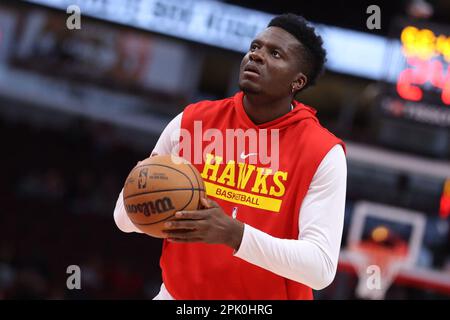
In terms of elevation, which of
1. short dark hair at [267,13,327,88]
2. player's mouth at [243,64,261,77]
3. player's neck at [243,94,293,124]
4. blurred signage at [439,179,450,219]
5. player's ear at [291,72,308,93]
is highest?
short dark hair at [267,13,327,88]

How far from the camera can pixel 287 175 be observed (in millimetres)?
3111

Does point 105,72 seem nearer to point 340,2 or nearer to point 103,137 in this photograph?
point 103,137

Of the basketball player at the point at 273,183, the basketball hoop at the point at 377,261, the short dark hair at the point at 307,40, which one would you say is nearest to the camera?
the basketball player at the point at 273,183

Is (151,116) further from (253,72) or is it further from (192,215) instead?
(192,215)

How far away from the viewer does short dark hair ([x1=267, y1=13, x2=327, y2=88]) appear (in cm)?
317

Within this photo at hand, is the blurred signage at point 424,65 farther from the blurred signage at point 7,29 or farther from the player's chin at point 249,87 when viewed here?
the blurred signage at point 7,29

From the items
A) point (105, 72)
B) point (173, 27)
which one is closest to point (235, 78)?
point (105, 72)

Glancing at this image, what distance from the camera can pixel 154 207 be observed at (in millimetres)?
2783

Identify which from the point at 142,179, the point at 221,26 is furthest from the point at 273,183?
the point at 221,26

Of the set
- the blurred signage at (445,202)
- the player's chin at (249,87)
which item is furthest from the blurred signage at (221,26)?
the player's chin at (249,87)

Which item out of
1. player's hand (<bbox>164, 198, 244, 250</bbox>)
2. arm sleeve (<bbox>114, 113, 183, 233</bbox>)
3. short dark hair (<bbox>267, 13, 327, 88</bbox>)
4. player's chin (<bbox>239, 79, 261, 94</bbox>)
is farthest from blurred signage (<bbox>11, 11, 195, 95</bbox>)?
player's hand (<bbox>164, 198, 244, 250</bbox>)

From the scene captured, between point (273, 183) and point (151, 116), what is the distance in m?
8.65

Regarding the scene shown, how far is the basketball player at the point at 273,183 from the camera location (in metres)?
3.00

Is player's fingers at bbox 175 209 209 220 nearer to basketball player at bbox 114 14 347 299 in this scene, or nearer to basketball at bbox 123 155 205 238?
basketball at bbox 123 155 205 238
